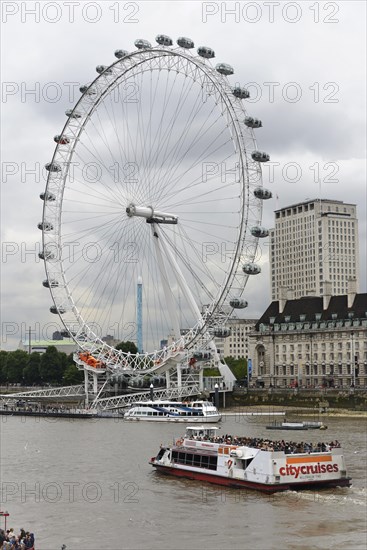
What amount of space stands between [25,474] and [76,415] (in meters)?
44.0

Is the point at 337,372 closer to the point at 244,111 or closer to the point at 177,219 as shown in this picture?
the point at 177,219

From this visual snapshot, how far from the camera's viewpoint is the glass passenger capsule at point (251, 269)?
7512 cm

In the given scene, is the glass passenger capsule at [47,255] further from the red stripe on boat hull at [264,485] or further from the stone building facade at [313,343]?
the red stripe on boat hull at [264,485]

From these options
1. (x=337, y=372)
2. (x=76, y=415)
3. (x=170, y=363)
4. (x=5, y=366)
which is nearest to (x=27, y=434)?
(x=76, y=415)

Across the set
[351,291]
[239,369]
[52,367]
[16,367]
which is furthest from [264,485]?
[16,367]

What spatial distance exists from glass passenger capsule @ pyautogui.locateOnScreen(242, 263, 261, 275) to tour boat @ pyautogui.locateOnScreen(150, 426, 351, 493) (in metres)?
32.8

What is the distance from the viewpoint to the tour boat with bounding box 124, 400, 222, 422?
7875 centimetres

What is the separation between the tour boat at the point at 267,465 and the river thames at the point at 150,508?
55 cm

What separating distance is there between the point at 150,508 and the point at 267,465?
5638mm

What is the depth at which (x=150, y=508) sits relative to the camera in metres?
35.9

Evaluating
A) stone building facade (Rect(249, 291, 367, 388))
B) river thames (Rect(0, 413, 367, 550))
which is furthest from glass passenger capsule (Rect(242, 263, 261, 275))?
stone building facade (Rect(249, 291, 367, 388))

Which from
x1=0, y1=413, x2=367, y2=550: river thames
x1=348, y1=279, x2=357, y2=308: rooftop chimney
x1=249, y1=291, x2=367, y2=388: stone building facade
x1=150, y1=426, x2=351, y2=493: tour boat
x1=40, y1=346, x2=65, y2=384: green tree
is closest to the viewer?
x1=0, y1=413, x2=367, y2=550: river thames

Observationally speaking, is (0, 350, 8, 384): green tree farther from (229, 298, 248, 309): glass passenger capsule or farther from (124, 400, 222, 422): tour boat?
(229, 298, 248, 309): glass passenger capsule

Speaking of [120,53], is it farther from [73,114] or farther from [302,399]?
[302,399]
